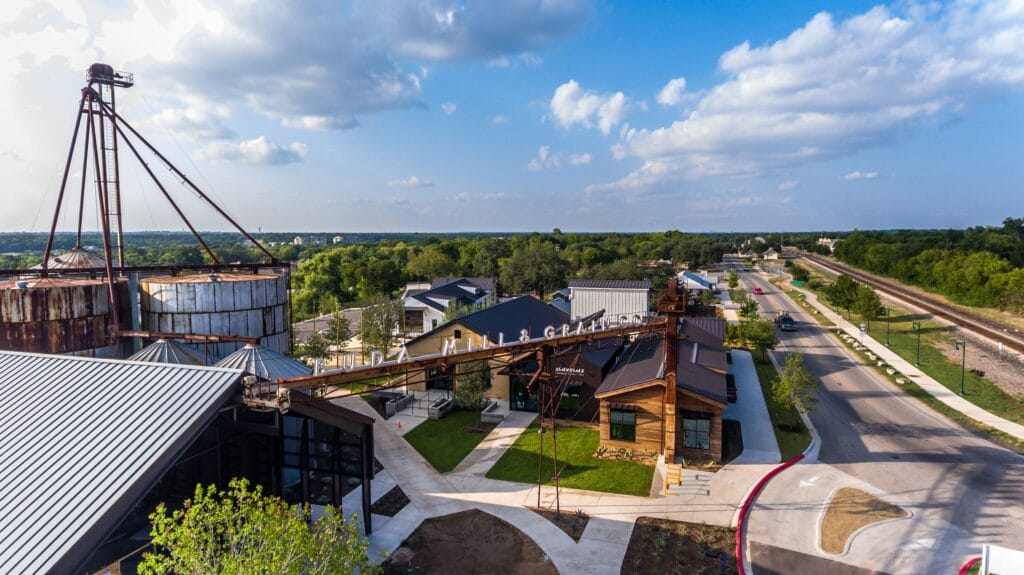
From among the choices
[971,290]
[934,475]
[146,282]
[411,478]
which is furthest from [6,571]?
[971,290]

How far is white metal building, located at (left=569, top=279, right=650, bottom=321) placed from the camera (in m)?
52.3

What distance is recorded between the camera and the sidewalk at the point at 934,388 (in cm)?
3494

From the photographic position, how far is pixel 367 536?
2219cm

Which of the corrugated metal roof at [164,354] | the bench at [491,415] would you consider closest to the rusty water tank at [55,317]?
the corrugated metal roof at [164,354]

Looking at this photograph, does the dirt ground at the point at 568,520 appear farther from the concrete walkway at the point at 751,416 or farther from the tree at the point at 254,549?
the tree at the point at 254,549

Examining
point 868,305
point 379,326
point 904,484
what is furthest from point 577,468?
point 868,305

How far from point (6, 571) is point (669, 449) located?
25858mm

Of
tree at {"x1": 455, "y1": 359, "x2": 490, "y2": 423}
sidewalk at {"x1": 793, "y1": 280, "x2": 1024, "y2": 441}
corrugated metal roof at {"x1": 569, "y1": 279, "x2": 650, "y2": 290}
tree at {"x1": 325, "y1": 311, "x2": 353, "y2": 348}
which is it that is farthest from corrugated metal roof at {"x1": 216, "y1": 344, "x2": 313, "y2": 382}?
sidewalk at {"x1": 793, "y1": 280, "x2": 1024, "y2": 441}

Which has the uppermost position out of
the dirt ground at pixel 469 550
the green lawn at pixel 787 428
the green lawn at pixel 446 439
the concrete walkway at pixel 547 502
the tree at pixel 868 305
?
the tree at pixel 868 305

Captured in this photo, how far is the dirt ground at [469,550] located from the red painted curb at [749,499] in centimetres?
682

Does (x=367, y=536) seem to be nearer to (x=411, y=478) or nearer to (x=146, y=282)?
(x=411, y=478)

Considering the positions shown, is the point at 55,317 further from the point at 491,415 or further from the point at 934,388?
the point at 934,388

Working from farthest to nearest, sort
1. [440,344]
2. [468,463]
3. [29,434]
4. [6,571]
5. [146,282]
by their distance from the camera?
1. [440,344]
2. [146,282]
3. [468,463]
4. [29,434]
5. [6,571]

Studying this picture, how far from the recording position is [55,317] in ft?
96.1
